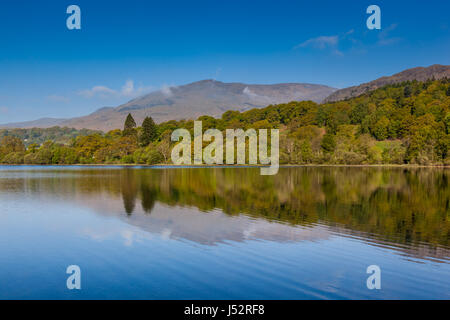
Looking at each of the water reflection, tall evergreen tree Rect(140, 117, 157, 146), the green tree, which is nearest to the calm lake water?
the water reflection

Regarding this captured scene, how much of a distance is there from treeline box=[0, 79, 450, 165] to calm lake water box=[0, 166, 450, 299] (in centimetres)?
9465

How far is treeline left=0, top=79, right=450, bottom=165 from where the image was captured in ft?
353

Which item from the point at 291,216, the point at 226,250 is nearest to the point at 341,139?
the point at 291,216

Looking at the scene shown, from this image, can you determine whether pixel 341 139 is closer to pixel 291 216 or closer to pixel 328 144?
pixel 328 144

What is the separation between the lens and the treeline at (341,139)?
4240 inches

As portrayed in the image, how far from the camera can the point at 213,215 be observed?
2017cm

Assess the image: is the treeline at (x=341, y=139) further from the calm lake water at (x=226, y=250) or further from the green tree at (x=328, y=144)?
the calm lake water at (x=226, y=250)

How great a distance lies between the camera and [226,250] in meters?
12.8

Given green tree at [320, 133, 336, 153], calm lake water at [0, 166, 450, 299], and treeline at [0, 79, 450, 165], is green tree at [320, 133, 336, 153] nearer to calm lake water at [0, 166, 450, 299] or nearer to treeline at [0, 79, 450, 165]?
treeline at [0, 79, 450, 165]
